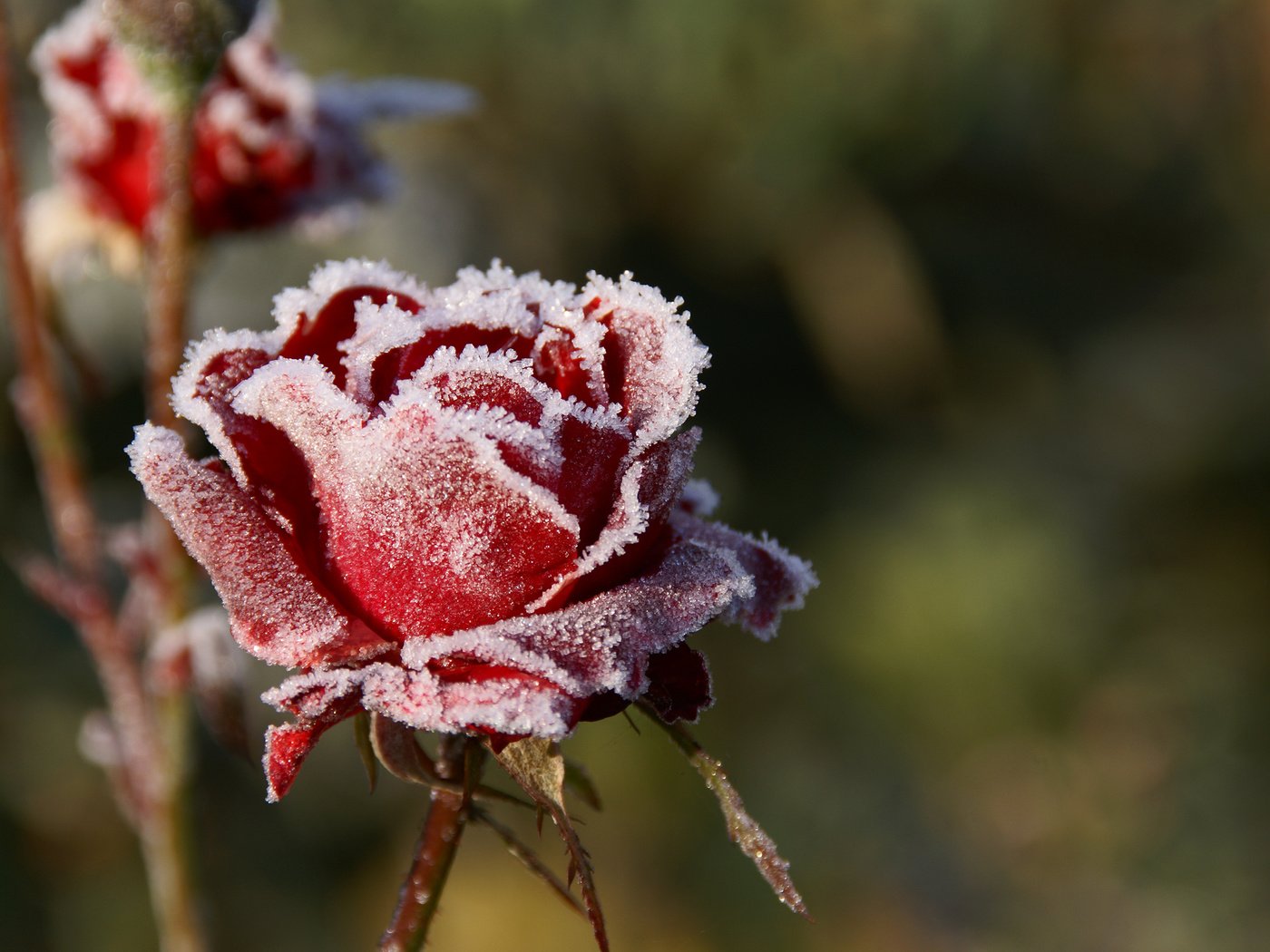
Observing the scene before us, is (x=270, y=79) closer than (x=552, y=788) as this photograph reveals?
No

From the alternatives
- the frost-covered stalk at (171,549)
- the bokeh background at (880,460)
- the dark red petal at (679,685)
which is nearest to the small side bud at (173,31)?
the frost-covered stalk at (171,549)

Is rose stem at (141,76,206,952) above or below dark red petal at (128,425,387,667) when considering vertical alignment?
above

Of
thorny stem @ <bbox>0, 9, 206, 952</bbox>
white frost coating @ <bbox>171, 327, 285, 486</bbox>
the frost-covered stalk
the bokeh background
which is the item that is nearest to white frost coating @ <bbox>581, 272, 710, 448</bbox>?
white frost coating @ <bbox>171, 327, 285, 486</bbox>

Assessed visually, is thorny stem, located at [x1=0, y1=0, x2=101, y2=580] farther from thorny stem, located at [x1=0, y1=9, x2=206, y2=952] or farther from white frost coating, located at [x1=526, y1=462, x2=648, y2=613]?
white frost coating, located at [x1=526, y1=462, x2=648, y2=613]

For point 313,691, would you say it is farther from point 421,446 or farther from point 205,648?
point 205,648

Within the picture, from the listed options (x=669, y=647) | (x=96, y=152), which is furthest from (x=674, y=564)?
(x=96, y=152)

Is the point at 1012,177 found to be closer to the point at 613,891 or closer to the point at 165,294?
the point at 613,891

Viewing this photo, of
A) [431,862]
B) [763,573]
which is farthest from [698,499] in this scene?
[431,862]
